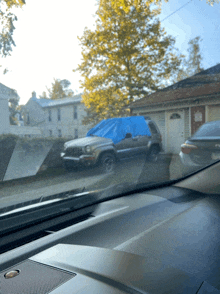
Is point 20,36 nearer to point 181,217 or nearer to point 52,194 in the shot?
point 52,194

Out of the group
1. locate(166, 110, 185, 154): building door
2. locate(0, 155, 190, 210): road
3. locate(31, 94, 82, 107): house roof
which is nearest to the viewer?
locate(0, 155, 190, 210): road

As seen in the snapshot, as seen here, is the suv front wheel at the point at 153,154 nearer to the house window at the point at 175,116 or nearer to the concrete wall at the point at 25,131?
the house window at the point at 175,116

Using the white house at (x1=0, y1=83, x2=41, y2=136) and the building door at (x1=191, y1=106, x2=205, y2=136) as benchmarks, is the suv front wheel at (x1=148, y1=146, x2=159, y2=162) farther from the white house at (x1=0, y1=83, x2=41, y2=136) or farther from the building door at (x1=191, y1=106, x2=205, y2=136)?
the white house at (x1=0, y1=83, x2=41, y2=136)

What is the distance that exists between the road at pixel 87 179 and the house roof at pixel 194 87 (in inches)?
29.3

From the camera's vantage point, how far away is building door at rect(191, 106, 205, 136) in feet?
9.29

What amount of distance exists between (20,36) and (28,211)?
44.7 inches

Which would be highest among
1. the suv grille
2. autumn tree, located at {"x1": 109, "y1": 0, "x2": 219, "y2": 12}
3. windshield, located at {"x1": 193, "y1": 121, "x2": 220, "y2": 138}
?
autumn tree, located at {"x1": 109, "y1": 0, "x2": 219, "y2": 12}

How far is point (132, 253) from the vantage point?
124 cm

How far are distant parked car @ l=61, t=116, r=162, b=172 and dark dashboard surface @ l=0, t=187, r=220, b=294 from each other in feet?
1.38

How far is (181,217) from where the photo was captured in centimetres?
170

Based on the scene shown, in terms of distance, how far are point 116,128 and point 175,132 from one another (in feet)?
3.33

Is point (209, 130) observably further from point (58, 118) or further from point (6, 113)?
point (6, 113)

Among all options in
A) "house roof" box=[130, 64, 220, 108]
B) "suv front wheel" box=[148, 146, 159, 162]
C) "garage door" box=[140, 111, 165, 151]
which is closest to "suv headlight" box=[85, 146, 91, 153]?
"suv front wheel" box=[148, 146, 159, 162]

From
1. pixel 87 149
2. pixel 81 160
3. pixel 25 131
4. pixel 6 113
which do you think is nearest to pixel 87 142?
pixel 87 149
